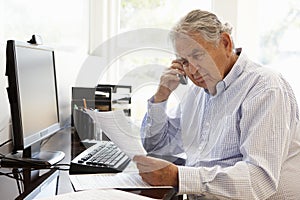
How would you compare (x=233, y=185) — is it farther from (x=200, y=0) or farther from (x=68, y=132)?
(x=200, y=0)

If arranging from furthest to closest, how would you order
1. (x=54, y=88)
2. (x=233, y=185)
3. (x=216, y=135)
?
1. (x=54, y=88)
2. (x=216, y=135)
3. (x=233, y=185)

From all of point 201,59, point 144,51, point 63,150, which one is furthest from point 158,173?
→ point 144,51

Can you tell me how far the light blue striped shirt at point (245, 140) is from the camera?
1.10 m

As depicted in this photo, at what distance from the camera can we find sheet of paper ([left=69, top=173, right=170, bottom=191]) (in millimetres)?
1040

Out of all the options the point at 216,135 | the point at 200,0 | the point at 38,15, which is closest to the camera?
the point at 216,135

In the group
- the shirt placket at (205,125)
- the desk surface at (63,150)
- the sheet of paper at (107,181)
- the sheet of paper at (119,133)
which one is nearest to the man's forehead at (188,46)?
the shirt placket at (205,125)

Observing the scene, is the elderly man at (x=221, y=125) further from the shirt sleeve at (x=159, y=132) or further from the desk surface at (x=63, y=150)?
the desk surface at (x=63, y=150)

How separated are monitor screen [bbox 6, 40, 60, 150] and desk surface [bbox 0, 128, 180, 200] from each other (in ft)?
0.35

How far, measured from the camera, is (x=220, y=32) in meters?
1.30

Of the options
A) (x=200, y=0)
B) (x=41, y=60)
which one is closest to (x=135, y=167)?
(x=41, y=60)

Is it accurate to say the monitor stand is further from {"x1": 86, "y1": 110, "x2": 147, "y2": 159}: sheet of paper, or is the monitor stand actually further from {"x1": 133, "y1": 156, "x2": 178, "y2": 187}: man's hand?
{"x1": 133, "y1": 156, "x2": 178, "y2": 187}: man's hand

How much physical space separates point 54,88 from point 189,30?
658mm

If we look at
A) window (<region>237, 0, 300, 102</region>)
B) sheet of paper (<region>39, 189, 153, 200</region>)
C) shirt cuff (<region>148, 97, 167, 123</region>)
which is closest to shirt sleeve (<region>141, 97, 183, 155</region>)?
shirt cuff (<region>148, 97, 167, 123</region>)

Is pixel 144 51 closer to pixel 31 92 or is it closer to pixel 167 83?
pixel 167 83
